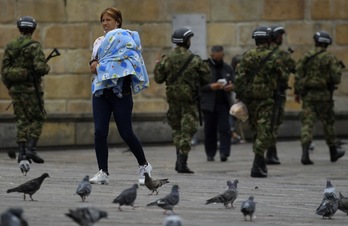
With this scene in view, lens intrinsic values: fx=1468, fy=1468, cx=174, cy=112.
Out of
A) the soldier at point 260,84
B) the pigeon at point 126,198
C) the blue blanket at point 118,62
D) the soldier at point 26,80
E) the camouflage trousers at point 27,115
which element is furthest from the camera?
the camouflage trousers at point 27,115

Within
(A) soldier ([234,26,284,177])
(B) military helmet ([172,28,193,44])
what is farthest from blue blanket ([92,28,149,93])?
(B) military helmet ([172,28,193,44])

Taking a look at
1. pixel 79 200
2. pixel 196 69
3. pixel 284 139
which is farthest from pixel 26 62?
pixel 284 139

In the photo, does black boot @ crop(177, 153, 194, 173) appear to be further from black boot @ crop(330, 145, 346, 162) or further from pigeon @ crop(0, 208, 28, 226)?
pigeon @ crop(0, 208, 28, 226)

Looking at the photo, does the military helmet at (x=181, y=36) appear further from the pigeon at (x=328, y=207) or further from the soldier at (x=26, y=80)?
the pigeon at (x=328, y=207)

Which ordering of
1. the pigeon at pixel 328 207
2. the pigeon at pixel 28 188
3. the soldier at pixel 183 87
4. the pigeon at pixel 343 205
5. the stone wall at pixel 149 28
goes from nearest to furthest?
1. the pigeon at pixel 328 207
2. the pigeon at pixel 28 188
3. the pigeon at pixel 343 205
4. the soldier at pixel 183 87
5. the stone wall at pixel 149 28

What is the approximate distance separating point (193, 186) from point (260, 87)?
2.67m

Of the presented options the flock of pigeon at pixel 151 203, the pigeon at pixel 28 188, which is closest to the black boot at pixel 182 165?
the flock of pigeon at pixel 151 203

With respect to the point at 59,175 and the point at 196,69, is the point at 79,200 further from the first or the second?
the point at 196,69

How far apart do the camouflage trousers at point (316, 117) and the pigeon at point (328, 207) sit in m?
8.08

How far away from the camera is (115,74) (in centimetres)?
1481

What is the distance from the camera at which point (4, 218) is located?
32.7 ft

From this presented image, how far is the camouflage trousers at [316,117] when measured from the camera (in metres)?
21.6

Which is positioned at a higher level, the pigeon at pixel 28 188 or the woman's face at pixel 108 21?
the woman's face at pixel 108 21

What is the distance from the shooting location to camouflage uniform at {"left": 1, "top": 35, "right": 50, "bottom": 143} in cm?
1942
